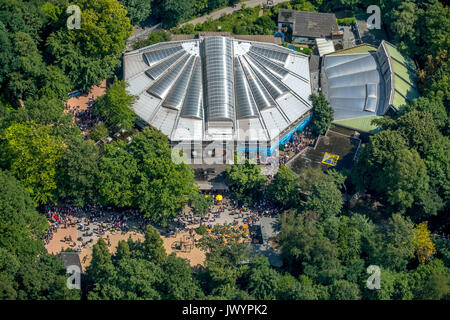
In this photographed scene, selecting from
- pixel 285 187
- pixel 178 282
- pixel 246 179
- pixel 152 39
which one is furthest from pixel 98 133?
pixel 178 282

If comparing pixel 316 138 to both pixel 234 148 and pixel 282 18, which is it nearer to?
pixel 234 148

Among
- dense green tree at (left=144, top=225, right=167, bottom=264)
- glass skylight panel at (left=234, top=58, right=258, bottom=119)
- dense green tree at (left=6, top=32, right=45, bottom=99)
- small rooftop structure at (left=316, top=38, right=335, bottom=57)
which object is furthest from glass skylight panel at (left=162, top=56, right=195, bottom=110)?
dense green tree at (left=144, top=225, right=167, bottom=264)

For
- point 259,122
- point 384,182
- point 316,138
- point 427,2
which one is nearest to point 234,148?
point 259,122

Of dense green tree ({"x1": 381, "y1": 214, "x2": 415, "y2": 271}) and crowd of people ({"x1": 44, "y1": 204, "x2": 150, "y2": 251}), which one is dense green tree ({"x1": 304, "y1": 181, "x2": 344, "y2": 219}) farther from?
crowd of people ({"x1": 44, "y1": 204, "x2": 150, "y2": 251})

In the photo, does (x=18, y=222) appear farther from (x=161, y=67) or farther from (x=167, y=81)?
(x=161, y=67)

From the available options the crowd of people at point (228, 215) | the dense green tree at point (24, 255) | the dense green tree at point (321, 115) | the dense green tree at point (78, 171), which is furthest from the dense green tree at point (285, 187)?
the dense green tree at point (24, 255)

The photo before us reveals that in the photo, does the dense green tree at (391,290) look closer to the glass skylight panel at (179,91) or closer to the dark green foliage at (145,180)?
the dark green foliage at (145,180)

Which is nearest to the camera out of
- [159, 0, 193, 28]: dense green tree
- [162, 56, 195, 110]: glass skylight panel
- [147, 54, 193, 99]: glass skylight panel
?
[162, 56, 195, 110]: glass skylight panel

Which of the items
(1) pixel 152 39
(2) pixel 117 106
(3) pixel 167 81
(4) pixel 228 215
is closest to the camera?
(4) pixel 228 215
